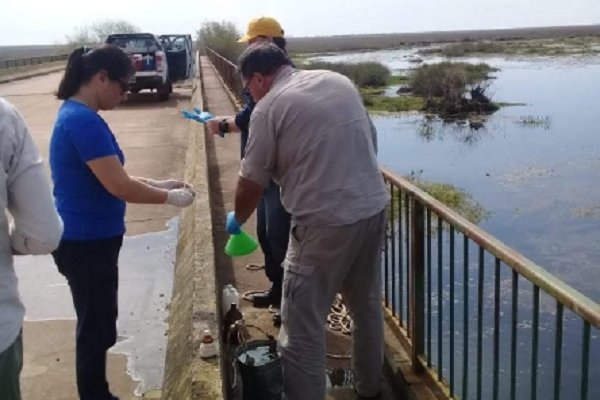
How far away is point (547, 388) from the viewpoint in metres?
6.64

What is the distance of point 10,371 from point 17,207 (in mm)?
506

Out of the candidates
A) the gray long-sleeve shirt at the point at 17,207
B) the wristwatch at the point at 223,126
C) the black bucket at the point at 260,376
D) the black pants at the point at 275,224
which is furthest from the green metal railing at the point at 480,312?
the gray long-sleeve shirt at the point at 17,207

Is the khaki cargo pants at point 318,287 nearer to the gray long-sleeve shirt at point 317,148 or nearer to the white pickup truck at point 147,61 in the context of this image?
the gray long-sleeve shirt at point 317,148

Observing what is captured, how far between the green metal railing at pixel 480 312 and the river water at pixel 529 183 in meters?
0.03

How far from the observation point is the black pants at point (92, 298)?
340 cm

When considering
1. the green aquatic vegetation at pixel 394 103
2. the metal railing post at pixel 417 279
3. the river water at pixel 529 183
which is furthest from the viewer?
the green aquatic vegetation at pixel 394 103

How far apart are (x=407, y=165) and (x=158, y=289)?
38.4 ft

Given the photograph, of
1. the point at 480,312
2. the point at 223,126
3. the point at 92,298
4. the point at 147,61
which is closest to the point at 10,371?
the point at 92,298

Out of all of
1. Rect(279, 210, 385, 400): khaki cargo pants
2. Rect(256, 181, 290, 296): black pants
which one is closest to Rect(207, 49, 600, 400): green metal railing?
Rect(279, 210, 385, 400): khaki cargo pants

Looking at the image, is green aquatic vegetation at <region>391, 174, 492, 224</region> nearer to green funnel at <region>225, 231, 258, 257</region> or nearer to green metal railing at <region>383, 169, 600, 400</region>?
green metal railing at <region>383, 169, 600, 400</region>

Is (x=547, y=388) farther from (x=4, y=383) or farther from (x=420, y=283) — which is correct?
(x=4, y=383)

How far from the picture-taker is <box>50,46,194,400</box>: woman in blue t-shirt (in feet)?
10.5

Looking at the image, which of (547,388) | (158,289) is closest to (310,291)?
(158,289)

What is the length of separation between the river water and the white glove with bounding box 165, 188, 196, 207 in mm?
2532
